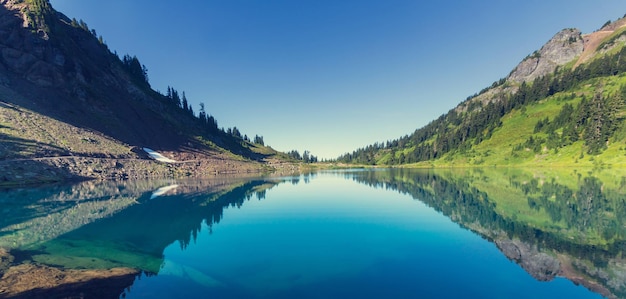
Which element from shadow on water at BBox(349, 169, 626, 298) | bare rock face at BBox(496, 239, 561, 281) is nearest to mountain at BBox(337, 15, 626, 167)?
shadow on water at BBox(349, 169, 626, 298)

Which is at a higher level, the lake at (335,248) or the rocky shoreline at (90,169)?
the rocky shoreline at (90,169)

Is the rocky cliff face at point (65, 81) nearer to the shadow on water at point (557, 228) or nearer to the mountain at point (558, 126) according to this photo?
the shadow on water at point (557, 228)

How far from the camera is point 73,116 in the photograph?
100 metres

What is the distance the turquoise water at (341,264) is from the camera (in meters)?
13.4

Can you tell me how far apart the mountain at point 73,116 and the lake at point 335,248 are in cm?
4258

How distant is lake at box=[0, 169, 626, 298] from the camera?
13.8 metres

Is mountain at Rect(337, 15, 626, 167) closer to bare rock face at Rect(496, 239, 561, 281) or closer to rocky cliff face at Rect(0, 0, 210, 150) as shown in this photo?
bare rock face at Rect(496, 239, 561, 281)

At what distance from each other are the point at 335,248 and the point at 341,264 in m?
3.45

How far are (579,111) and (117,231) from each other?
18055cm

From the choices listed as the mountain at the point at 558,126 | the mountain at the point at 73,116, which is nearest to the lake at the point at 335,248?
the mountain at the point at 73,116

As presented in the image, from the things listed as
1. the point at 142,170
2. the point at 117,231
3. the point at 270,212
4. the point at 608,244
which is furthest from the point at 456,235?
the point at 142,170

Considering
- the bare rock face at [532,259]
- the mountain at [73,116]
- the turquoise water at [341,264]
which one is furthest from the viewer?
the mountain at [73,116]

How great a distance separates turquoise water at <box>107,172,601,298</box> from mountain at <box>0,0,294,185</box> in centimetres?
6865

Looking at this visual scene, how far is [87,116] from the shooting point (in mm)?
107438
